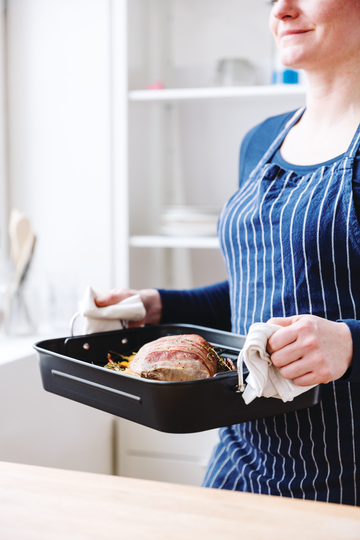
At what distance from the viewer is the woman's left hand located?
26.3 inches

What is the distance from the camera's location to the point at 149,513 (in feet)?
1.90

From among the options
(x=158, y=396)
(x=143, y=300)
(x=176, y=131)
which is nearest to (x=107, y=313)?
(x=143, y=300)

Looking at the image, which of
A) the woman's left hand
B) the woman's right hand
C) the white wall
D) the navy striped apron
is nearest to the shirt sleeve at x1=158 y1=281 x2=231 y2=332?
the woman's right hand

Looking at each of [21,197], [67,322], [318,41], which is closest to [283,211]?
[318,41]

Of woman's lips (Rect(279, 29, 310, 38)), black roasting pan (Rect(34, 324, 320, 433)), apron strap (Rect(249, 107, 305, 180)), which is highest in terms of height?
woman's lips (Rect(279, 29, 310, 38))

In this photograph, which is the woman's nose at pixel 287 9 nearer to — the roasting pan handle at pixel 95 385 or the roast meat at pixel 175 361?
the roast meat at pixel 175 361

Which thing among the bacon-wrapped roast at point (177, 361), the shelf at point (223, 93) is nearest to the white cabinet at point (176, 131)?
the shelf at point (223, 93)

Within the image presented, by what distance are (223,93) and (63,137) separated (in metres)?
0.54

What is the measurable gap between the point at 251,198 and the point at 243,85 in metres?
0.88

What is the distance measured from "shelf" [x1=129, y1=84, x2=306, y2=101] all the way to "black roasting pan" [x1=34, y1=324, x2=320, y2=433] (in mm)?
1081

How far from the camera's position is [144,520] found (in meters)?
0.56

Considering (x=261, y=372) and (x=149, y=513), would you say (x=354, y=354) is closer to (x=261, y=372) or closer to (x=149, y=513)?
(x=261, y=372)

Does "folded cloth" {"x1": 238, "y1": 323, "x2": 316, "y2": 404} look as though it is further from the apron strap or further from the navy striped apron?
the apron strap

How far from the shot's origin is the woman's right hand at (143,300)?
0.97 m
